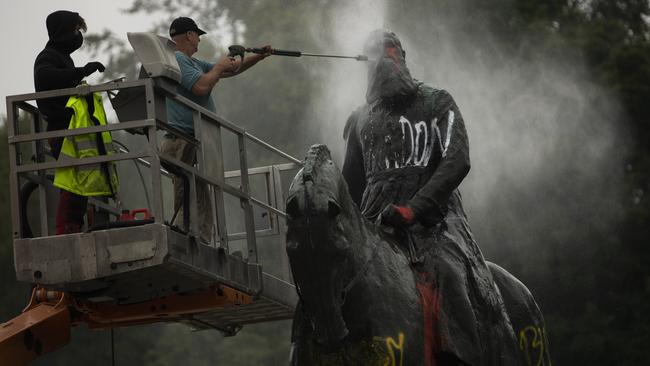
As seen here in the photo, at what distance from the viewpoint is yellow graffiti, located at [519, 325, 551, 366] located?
472 inches

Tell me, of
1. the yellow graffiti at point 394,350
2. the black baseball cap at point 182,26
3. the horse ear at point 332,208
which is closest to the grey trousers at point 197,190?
the black baseball cap at point 182,26

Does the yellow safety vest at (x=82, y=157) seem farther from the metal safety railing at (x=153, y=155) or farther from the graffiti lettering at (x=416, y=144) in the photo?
the graffiti lettering at (x=416, y=144)

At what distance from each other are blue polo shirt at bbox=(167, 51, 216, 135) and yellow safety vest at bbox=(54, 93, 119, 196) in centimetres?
70

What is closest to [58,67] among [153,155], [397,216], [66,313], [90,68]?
[90,68]

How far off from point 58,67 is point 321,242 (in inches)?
170

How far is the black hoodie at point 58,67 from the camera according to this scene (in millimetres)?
13109

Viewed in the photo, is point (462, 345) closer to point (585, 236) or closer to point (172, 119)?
point (172, 119)

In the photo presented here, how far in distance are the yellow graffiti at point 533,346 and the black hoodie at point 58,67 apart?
380 centimetres

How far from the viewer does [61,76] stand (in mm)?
13086

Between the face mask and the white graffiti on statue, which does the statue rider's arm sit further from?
the face mask

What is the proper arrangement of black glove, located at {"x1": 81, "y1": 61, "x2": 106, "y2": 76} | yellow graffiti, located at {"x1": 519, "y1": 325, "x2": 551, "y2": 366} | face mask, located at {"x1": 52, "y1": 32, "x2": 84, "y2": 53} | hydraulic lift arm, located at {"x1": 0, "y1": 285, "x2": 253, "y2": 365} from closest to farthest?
yellow graffiti, located at {"x1": 519, "y1": 325, "x2": 551, "y2": 366}
black glove, located at {"x1": 81, "y1": 61, "x2": 106, "y2": 76}
face mask, located at {"x1": 52, "y1": 32, "x2": 84, "y2": 53}
hydraulic lift arm, located at {"x1": 0, "y1": 285, "x2": 253, "y2": 365}

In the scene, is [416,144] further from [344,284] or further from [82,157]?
[82,157]

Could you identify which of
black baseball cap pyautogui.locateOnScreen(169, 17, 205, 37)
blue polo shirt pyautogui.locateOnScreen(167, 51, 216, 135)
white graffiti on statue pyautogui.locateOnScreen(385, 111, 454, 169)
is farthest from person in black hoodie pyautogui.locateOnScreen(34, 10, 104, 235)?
white graffiti on statue pyautogui.locateOnScreen(385, 111, 454, 169)

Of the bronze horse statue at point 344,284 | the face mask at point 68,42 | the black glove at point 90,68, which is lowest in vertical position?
the bronze horse statue at point 344,284
